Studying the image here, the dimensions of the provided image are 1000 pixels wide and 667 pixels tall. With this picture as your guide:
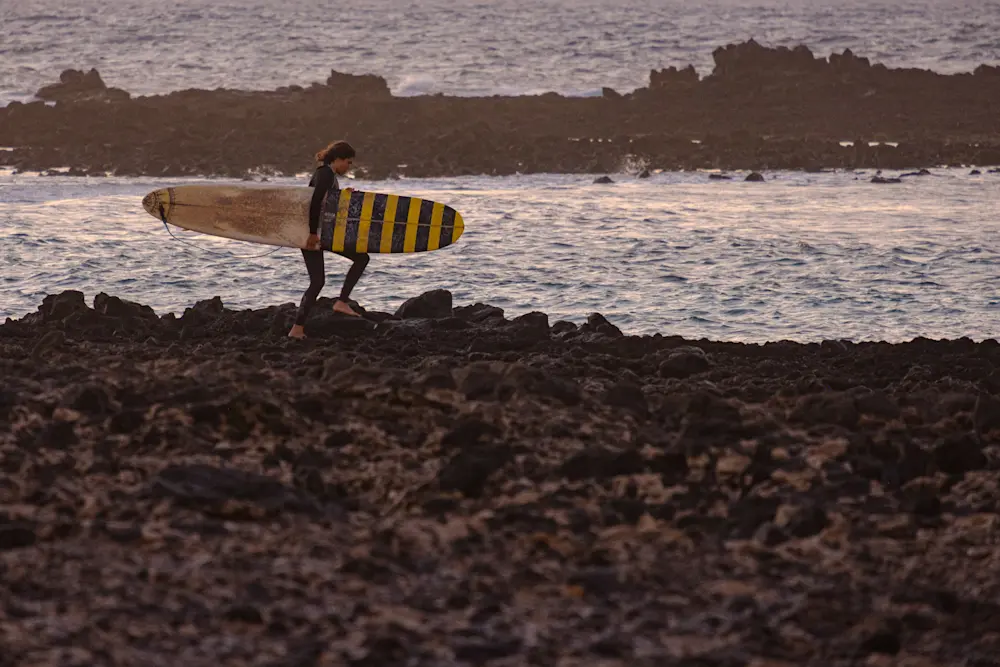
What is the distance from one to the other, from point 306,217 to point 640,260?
946 centimetres

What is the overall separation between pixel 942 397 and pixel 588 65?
6393 centimetres

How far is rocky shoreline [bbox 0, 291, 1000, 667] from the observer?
6352 millimetres

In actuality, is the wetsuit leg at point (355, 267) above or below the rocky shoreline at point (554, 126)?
below

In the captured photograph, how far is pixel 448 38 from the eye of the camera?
83.5 meters

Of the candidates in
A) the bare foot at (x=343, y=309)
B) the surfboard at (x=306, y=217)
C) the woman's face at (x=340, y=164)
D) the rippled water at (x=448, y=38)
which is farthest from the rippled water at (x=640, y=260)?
the rippled water at (x=448, y=38)

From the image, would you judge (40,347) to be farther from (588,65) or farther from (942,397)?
(588,65)

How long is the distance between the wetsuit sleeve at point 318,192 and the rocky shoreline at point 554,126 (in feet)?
71.5

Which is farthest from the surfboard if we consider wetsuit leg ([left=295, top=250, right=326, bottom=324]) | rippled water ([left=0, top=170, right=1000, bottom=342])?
rippled water ([left=0, top=170, right=1000, bottom=342])

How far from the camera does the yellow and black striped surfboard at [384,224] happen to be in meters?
12.5

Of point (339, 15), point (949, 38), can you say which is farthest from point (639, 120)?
point (339, 15)

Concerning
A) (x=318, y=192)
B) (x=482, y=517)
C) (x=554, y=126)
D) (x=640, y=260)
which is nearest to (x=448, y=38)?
(x=554, y=126)

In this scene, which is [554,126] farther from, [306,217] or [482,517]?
[482,517]

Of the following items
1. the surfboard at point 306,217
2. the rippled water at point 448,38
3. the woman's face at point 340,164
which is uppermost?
the rippled water at point 448,38

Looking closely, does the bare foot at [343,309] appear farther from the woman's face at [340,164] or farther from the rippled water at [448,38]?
the rippled water at [448,38]
